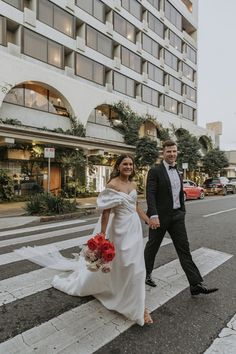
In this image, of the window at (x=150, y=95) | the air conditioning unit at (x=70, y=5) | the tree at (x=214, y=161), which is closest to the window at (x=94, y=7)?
the air conditioning unit at (x=70, y=5)

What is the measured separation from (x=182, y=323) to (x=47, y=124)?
17149mm

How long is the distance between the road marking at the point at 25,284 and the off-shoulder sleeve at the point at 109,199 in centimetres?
161

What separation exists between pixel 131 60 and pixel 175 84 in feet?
31.7

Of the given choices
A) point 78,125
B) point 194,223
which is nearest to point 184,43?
point 78,125

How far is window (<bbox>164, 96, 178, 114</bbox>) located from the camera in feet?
106

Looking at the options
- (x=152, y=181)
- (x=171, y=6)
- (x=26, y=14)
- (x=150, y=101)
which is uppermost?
(x=171, y=6)

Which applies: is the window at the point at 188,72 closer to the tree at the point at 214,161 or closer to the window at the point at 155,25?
the window at the point at 155,25

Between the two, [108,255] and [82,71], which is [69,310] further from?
[82,71]

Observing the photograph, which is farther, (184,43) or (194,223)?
(184,43)

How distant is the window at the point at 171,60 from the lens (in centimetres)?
3284

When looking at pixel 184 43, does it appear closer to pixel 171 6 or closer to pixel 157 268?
pixel 171 6

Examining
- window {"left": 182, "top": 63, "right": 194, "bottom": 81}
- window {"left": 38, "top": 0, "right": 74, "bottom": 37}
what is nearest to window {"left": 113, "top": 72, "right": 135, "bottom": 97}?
window {"left": 38, "top": 0, "right": 74, "bottom": 37}

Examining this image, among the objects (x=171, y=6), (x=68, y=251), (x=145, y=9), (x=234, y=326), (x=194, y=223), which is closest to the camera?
(x=234, y=326)

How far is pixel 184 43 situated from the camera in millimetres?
36625
